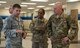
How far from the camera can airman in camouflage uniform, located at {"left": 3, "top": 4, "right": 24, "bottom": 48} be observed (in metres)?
4.58

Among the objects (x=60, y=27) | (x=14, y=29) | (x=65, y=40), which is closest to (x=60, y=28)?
(x=60, y=27)

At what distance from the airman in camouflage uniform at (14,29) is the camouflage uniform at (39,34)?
5.59 ft

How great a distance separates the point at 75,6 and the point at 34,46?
13283mm

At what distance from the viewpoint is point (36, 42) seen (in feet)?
21.0

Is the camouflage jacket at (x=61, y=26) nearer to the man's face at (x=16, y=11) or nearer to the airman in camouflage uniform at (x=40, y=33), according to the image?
the man's face at (x=16, y=11)

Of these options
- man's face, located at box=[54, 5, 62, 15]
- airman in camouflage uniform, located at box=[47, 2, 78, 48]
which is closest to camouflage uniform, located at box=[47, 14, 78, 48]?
airman in camouflage uniform, located at box=[47, 2, 78, 48]

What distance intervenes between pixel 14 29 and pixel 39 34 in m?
1.89

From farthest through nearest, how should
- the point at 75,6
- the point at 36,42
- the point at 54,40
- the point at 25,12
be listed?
the point at 25,12
the point at 75,6
the point at 36,42
the point at 54,40

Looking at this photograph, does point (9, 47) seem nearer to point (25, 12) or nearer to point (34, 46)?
point (34, 46)

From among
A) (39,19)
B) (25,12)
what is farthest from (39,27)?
(25,12)

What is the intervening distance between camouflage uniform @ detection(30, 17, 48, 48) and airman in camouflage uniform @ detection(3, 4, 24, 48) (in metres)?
1.70

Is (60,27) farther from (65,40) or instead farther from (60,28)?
(65,40)

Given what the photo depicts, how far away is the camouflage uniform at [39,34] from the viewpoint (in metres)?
6.32

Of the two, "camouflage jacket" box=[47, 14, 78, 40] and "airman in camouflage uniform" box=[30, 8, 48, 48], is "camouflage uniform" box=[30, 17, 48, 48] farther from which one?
"camouflage jacket" box=[47, 14, 78, 40]
